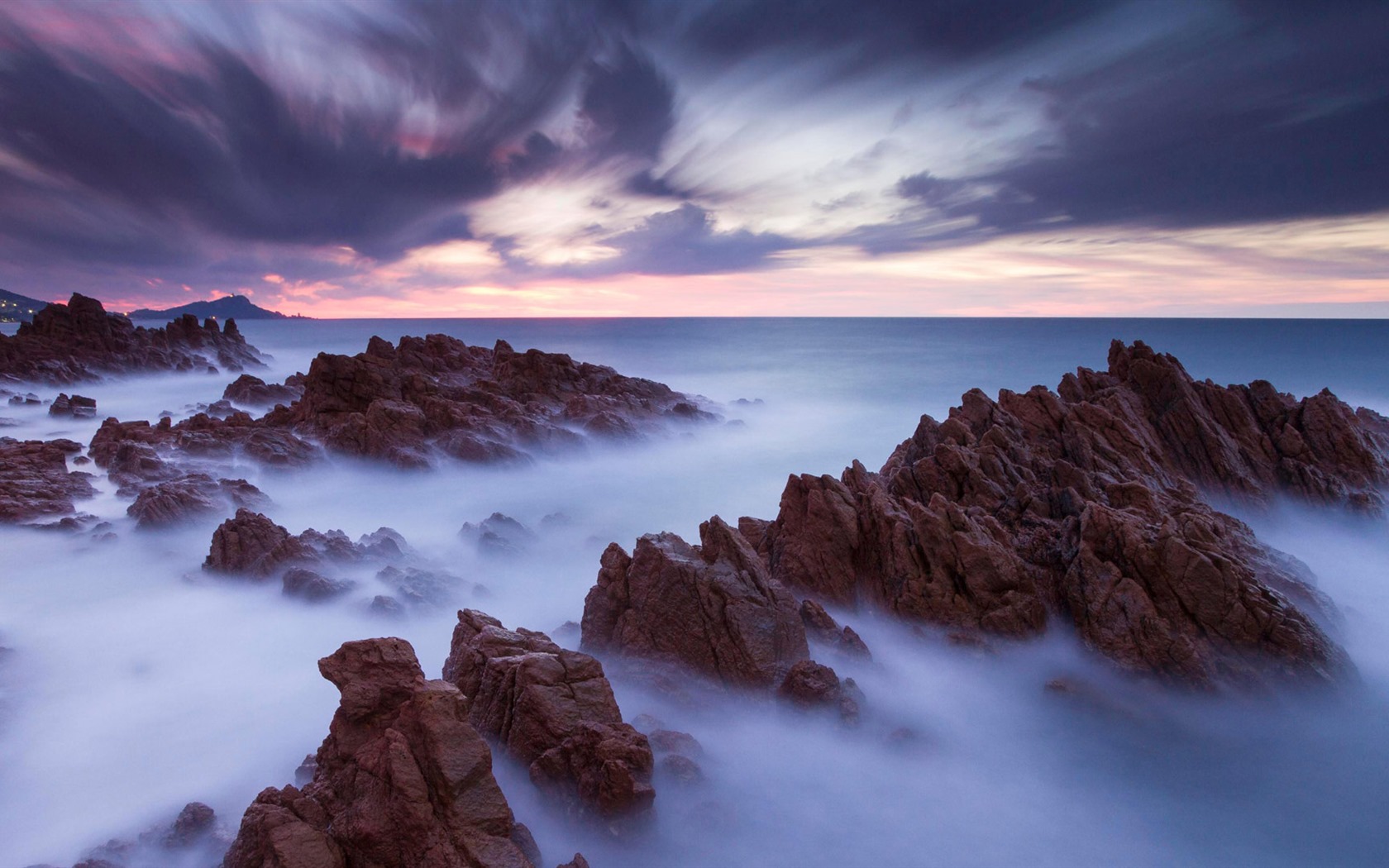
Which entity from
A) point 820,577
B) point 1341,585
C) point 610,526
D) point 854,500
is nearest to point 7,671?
point 610,526

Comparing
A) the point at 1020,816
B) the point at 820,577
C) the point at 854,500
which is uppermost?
the point at 854,500

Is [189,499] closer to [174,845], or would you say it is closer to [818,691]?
[174,845]

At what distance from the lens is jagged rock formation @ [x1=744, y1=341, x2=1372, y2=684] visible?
1042 cm

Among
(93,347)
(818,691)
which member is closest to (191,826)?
(818,691)

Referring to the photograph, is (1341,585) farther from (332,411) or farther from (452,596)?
(332,411)

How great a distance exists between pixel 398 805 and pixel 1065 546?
12.2 metres

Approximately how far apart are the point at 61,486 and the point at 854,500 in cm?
2419

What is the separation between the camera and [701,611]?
10.8 metres

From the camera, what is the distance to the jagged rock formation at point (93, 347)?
44.6 metres

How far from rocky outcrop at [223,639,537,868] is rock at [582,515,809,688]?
4.30 metres

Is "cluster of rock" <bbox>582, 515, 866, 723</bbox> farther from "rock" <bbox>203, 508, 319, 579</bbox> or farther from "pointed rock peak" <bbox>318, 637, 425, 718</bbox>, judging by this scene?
"rock" <bbox>203, 508, 319, 579</bbox>

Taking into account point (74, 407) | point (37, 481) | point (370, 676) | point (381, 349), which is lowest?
point (37, 481)

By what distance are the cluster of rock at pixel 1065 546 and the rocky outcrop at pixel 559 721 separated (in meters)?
2.48

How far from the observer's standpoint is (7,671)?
11.4m
